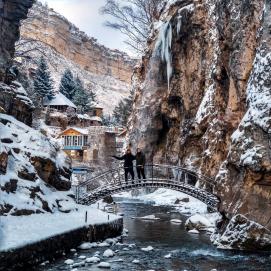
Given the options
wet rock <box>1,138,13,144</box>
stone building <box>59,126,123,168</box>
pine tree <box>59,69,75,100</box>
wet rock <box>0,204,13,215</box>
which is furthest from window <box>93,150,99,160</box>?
wet rock <box>0,204,13,215</box>

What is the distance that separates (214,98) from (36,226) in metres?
18.1

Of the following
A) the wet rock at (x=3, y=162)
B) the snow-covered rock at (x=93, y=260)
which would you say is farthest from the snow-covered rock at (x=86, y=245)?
the wet rock at (x=3, y=162)

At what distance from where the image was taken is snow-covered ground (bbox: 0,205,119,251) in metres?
13.5

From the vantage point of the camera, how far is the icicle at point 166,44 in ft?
131

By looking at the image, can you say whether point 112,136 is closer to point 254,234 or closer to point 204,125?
point 204,125

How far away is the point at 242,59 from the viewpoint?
23.6 metres

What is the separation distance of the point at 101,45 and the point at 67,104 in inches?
2476

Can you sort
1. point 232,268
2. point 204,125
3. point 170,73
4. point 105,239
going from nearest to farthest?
1. point 232,268
2. point 105,239
3. point 204,125
4. point 170,73

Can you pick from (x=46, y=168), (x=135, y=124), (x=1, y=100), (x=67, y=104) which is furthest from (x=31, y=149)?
(x=67, y=104)

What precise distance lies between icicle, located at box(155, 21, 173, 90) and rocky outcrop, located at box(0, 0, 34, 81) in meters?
16.0

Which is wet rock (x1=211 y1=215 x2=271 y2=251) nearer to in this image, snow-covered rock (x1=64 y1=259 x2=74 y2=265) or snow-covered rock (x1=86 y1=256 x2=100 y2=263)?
snow-covered rock (x1=86 y1=256 x2=100 y2=263)

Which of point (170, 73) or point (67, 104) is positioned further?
point (67, 104)

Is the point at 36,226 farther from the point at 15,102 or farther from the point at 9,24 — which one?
the point at 9,24

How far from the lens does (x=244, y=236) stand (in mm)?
17750
